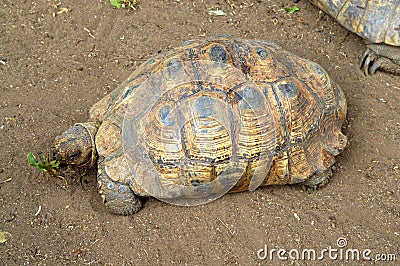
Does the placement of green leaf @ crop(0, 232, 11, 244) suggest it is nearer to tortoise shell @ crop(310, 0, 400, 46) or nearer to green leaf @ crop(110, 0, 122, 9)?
green leaf @ crop(110, 0, 122, 9)

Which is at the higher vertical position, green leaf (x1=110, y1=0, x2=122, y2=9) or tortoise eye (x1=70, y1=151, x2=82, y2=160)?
green leaf (x1=110, y1=0, x2=122, y2=9)

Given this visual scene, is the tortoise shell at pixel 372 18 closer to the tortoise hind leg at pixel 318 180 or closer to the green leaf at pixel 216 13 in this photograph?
the green leaf at pixel 216 13

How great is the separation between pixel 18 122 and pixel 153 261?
2.28 m

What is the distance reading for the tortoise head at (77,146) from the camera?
14.5ft

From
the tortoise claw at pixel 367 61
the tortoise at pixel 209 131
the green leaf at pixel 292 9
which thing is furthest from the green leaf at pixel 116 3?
the tortoise claw at pixel 367 61

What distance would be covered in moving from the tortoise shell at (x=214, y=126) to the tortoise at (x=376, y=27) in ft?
5.62

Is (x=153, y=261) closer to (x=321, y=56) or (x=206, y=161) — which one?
(x=206, y=161)

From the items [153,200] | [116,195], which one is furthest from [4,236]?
[153,200]

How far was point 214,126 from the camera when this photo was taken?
411cm

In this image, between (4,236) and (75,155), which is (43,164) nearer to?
(75,155)

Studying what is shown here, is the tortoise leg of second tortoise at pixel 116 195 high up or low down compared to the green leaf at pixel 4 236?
up

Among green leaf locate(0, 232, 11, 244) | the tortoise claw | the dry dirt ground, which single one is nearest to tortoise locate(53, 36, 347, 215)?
the dry dirt ground

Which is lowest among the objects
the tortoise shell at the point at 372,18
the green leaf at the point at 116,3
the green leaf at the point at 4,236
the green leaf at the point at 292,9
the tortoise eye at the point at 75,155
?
the green leaf at the point at 4,236

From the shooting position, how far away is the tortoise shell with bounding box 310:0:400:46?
566 cm
